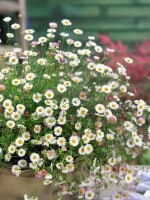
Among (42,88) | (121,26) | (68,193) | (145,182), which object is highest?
(42,88)

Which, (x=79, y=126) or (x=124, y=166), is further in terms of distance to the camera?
(x=124, y=166)

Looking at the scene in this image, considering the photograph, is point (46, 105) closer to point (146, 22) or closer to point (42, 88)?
point (42, 88)

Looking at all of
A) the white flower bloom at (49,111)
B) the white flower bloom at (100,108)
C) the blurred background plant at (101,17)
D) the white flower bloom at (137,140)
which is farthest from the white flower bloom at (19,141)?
the blurred background plant at (101,17)

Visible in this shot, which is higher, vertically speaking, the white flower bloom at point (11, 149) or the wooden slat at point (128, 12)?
the white flower bloom at point (11, 149)

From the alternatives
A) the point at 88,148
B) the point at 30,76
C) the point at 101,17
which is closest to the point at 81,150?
the point at 88,148

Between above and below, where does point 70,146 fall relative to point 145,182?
above

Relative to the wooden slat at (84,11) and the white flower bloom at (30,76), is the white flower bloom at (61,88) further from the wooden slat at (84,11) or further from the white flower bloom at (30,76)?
the wooden slat at (84,11)

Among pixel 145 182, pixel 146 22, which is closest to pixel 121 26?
pixel 146 22

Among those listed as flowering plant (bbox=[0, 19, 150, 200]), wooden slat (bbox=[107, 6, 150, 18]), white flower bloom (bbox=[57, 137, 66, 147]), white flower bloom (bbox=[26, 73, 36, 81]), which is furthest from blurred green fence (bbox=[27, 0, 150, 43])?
white flower bloom (bbox=[57, 137, 66, 147])
